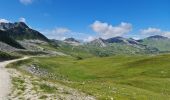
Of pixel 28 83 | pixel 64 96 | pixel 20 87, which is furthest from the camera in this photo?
pixel 28 83

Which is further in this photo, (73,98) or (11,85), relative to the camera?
(11,85)

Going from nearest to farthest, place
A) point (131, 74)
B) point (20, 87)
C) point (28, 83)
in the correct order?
point (20, 87) < point (28, 83) < point (131, 74)

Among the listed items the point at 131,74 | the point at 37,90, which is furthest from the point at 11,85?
the point at 131,74

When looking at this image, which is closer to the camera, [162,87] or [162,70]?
[162,87]

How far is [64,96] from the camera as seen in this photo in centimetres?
4306

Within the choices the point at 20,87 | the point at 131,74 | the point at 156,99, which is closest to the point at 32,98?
the point at 20,87

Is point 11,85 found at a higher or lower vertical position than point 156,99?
higher

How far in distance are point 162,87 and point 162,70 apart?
125ft

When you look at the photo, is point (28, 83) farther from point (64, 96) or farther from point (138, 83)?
point (138, 83)

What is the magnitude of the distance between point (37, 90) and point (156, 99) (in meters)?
21.9

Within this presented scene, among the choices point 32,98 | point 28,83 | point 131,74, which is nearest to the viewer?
point 32,98

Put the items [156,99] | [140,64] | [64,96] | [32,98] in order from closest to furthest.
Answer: [32,98] < [64,96] < [156,99] < [140,64]

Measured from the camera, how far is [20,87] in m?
47.5

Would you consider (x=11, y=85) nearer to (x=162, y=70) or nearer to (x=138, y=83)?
(x=138, y=83)
